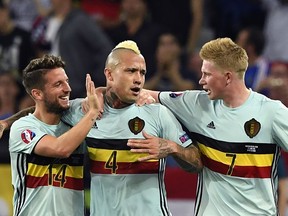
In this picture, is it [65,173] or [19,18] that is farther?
[19,18]

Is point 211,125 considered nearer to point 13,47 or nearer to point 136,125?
point 136,125

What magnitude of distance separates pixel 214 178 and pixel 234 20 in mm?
5509

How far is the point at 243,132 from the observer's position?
7.75m

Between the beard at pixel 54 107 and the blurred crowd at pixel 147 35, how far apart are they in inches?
146

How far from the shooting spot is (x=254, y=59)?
11492mm

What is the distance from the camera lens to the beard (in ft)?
25.8

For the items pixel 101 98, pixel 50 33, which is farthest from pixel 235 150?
pixel 50 33

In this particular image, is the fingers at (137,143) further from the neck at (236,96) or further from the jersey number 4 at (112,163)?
the neck at (236,96)

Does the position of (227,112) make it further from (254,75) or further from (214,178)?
(254,75)

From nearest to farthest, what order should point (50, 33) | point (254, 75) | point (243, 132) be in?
1. point (243, 132)
2. point (254, 75)
3. point (50, 33)

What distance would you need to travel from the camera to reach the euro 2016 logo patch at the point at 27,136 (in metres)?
7.75

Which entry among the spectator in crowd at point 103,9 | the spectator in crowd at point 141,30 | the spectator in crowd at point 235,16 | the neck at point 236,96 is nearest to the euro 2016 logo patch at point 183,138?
the neck at point 236,96

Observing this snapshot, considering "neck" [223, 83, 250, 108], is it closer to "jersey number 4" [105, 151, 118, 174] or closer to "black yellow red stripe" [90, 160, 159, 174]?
"black yellow red stripe" [90, 160, 159, 174]

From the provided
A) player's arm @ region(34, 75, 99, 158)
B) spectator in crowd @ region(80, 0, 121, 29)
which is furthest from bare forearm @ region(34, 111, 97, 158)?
spectator in crowd @ region(80, 0, 121, 29)
